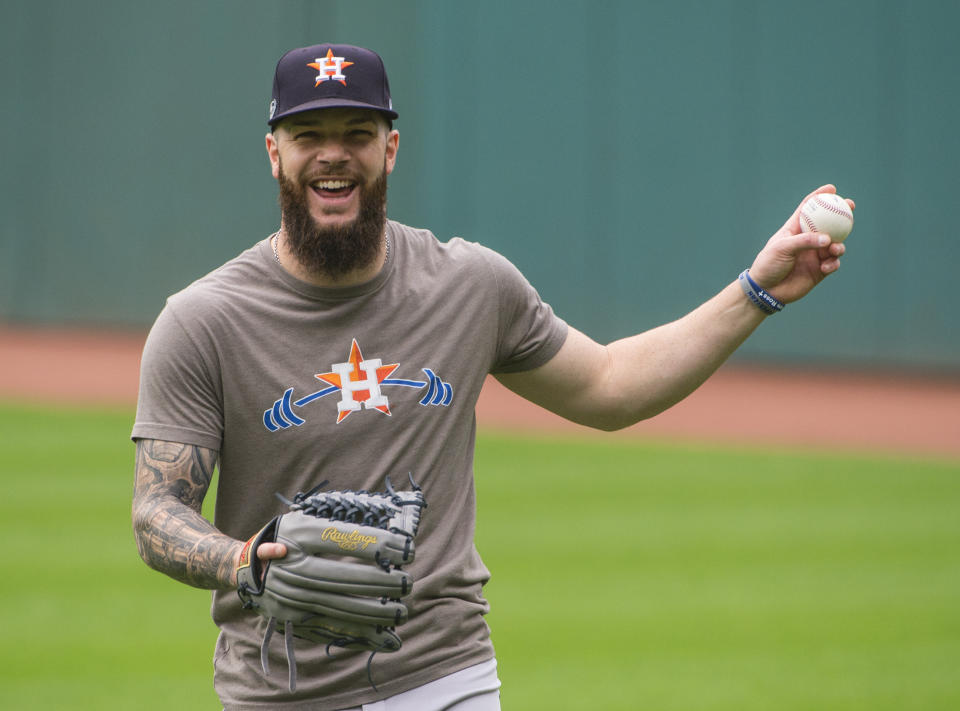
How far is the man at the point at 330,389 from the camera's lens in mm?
3086

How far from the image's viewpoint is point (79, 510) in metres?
10.0

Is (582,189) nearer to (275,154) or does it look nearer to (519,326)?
(519,326)

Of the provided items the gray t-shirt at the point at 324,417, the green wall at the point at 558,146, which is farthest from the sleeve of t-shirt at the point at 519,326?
the green wall at the point at 558,146

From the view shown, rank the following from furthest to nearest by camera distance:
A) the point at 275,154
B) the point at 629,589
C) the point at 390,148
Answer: the point at 629,589, the point at 390,148, the point at 275,154

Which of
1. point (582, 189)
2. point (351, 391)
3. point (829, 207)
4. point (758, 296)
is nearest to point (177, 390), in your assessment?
point (351, 391)

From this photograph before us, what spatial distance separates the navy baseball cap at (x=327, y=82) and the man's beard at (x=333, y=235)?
196 millimetres

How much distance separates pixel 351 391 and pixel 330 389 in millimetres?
52

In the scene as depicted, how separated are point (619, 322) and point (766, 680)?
1433cm

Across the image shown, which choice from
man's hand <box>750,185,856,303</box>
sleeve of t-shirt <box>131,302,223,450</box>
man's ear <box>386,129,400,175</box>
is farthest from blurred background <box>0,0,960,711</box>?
sleeve of t-shirt <box>131,302,223,450</box>

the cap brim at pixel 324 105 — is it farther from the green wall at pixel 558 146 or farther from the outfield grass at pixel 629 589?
the green wall at pixel 558 146

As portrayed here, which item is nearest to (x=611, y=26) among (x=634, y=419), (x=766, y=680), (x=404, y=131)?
(x=404, y=131)

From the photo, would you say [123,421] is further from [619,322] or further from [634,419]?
[634,419]

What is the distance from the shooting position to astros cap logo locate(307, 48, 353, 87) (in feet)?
10.6

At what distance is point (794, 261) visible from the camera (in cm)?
362
